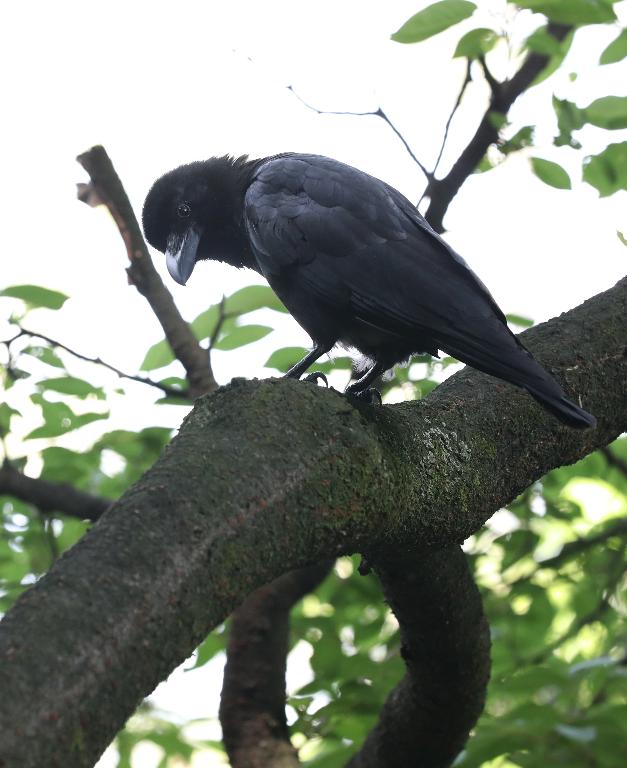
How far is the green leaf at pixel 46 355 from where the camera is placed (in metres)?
3.86

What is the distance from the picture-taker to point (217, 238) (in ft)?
15.0

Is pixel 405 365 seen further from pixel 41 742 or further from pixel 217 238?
pixel 41 742

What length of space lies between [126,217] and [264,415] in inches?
103

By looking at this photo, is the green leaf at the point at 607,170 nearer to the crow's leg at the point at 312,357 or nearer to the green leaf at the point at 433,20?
the green leaf at the point at 433,20

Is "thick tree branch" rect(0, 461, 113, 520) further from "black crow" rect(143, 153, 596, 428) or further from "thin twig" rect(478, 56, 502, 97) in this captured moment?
"thin twig" rect(478, 56, 502, 97)

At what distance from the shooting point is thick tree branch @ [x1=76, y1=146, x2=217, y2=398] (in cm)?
426

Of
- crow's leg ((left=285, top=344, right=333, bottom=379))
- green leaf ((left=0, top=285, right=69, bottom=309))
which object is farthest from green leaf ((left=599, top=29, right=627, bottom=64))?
green leaf ((left=0, top=285, right=69, bottom=309))

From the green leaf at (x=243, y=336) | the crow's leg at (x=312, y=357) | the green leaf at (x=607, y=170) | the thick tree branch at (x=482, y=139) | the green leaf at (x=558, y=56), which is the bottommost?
the crow's leg at (x=312, y=357)

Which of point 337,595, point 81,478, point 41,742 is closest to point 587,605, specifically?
point 337,595

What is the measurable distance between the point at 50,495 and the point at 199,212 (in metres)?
1.56

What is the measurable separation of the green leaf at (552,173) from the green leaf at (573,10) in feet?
1.87

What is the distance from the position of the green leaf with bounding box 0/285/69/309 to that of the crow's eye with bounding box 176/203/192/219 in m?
1.22

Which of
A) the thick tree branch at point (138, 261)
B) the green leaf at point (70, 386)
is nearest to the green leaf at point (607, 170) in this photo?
the thick tree branch at point (138, 261)

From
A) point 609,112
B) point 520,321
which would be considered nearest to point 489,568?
point 520,321
